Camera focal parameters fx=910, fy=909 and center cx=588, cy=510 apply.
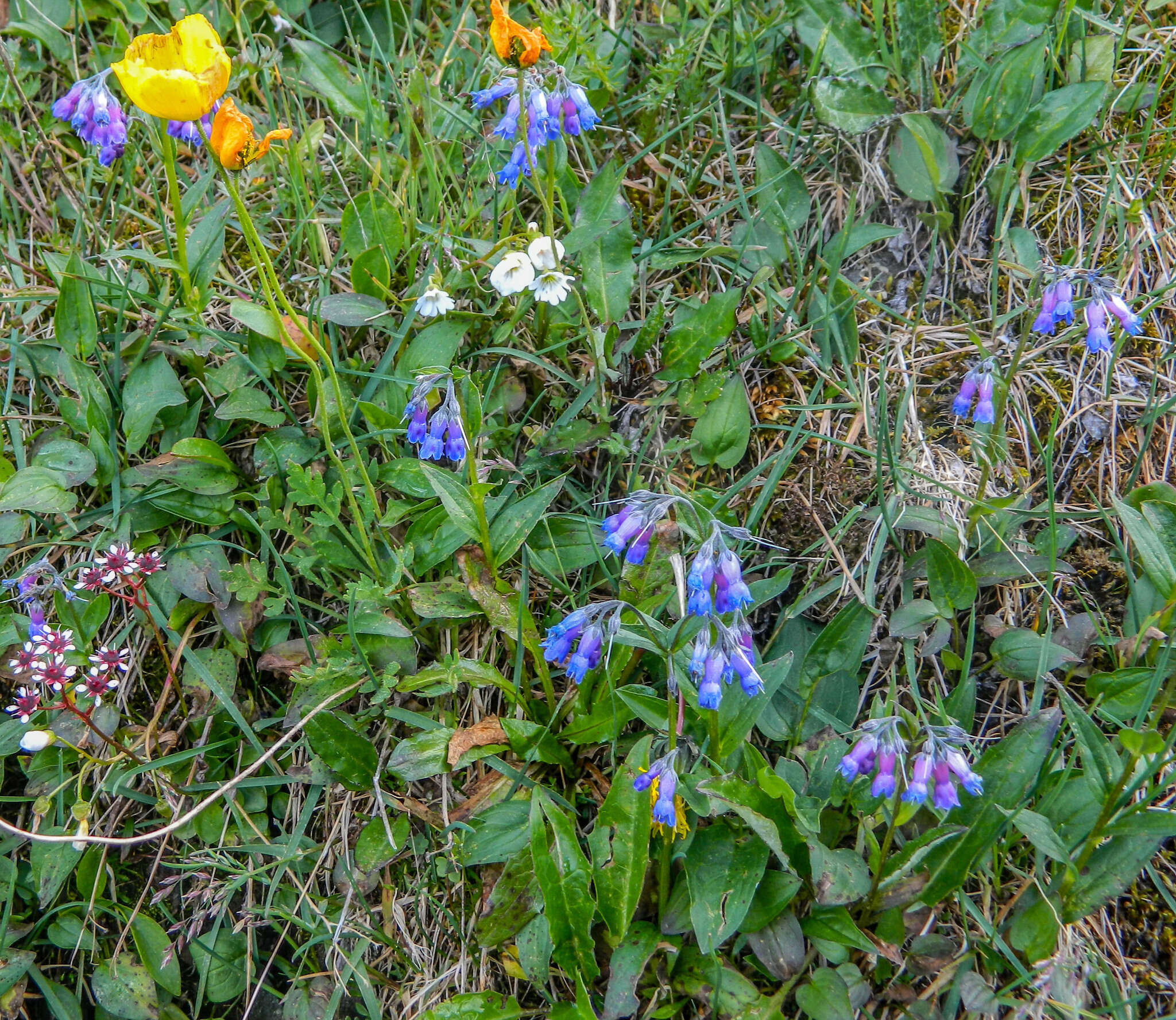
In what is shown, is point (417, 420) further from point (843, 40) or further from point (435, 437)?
point (843, 40)

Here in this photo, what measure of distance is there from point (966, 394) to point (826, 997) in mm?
1536

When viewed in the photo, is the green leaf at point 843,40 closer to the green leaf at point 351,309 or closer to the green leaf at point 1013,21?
the green leaf at point 1013,21

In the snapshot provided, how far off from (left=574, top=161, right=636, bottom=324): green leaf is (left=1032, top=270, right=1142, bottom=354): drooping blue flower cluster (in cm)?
112

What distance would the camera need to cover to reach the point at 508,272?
2.32 m

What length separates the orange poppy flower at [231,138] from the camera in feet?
5.94

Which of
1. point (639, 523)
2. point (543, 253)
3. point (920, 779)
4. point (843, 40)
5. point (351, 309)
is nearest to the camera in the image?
point (920, 779)

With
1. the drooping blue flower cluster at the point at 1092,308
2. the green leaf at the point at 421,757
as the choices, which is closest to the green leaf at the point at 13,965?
the green leaf at the point at 421,757

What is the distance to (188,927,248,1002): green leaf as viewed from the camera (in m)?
2.34

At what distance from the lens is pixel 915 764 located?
72.6 inches

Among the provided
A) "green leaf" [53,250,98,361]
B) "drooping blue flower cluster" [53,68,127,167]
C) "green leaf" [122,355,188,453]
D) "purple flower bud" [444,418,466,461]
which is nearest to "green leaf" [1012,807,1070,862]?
"purple flower bud" [444,418,466,461]

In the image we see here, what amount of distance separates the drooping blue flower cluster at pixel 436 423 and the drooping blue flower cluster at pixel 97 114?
1.24m

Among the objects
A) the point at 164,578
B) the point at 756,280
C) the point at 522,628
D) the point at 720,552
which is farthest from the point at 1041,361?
the point at 164,578

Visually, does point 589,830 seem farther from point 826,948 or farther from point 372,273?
point 372,273

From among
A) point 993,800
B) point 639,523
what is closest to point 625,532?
point 639,523
